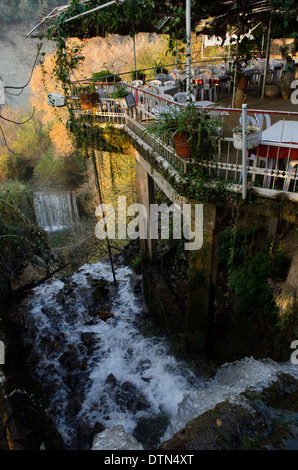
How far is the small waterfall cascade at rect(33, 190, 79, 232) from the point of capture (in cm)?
2647

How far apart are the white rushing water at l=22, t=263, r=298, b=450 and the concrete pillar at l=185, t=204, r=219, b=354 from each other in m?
0.68

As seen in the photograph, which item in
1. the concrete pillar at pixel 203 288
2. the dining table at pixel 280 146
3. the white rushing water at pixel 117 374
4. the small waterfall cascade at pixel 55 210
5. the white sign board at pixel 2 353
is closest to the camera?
the dining table at pixel 280 146

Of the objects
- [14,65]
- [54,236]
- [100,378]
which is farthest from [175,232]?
[14,65]

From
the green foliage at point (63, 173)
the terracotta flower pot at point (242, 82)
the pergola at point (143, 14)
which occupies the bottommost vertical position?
the green foliage at point (63, 173)

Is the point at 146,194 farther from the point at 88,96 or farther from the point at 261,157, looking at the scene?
the point at 261,157

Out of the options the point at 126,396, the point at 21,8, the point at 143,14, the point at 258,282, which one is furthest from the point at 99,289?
the point at 21,8

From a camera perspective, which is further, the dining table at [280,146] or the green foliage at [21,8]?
the green foliage at [21,8]

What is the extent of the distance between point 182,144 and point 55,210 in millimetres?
24061

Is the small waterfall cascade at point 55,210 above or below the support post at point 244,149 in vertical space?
below

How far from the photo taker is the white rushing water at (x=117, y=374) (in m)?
5.03

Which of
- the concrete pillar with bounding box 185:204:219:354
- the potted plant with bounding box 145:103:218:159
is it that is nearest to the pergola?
the potted plant with bounding box 145:103:218:159

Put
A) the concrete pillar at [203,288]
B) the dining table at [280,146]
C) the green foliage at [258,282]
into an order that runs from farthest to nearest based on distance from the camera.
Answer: the green foliage at [258,282], the concrete pillar at [203,288], the dining table at [280,146]

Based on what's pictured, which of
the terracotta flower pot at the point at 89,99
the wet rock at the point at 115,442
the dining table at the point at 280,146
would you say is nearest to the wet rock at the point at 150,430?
the wet rock at the point at 115,442

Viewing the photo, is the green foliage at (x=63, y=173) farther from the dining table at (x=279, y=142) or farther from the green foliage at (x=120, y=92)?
the dining table at (x=279, y=142)
